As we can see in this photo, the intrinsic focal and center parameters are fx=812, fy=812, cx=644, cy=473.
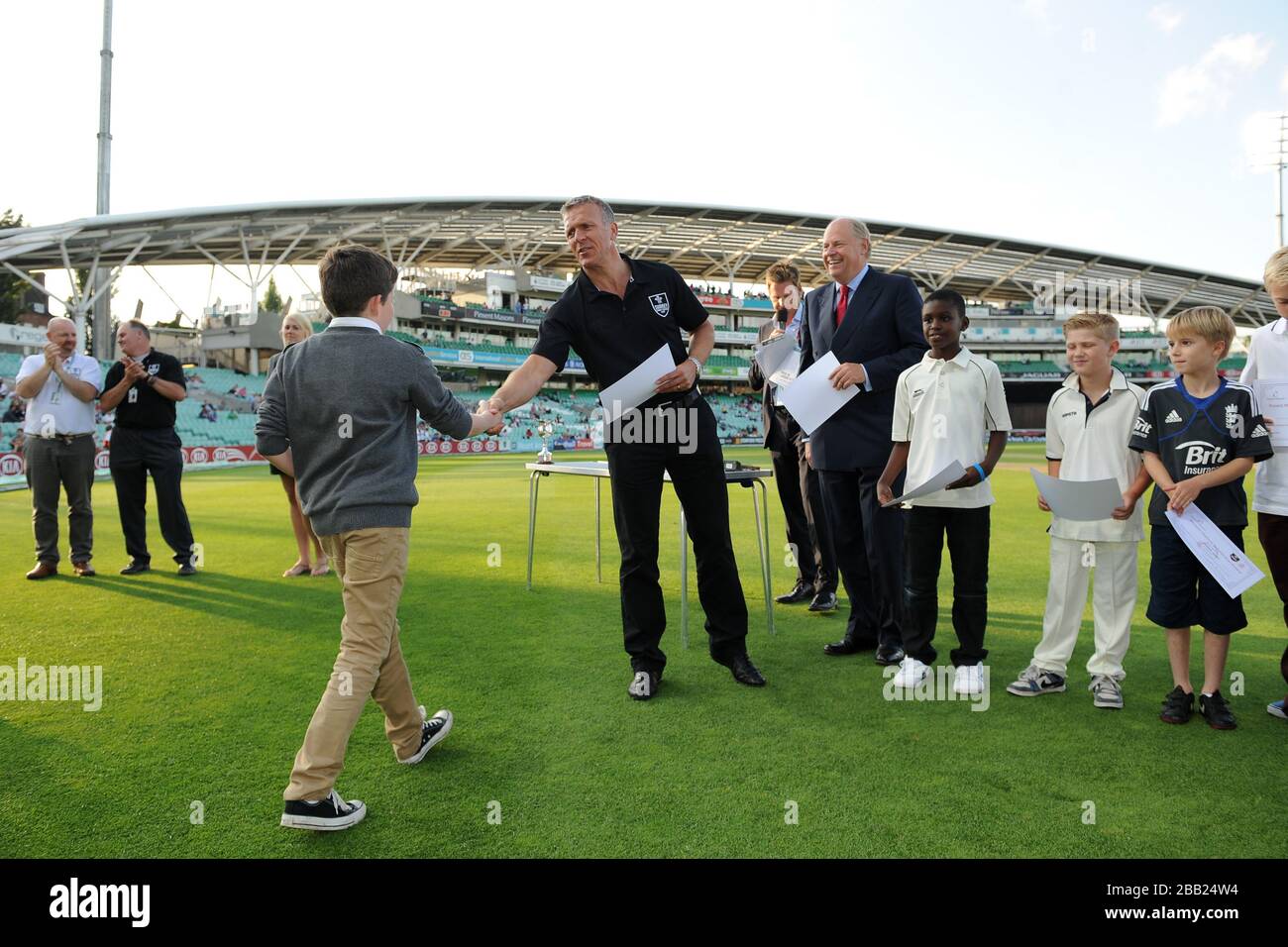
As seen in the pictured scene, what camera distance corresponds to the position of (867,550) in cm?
418

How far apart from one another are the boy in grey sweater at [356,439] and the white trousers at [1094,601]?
271 centimetres

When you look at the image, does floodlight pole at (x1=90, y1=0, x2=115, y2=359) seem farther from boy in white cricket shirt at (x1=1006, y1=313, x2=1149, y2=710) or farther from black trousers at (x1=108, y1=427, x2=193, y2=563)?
boy in white cricket shirt at (x1=1006, y1=313, x2=1149, y2=710)

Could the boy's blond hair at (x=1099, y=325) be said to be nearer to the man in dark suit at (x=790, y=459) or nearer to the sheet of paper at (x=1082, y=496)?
the sheet of paper at (x=1082, y=496)

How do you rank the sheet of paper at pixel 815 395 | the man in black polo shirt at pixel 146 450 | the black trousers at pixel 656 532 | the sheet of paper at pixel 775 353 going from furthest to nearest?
the man in black polo shirt at pixel 146 450
the sheet of paper at pixel 775 353
the sheet of paper at pixel 815 395
the black trousers at pixel 656 532

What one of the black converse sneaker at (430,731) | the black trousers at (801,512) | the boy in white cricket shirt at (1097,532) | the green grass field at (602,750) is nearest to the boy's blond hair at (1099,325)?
the boy in white cricket shirt at (1097,532)

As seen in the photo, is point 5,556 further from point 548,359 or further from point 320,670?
point 548,359

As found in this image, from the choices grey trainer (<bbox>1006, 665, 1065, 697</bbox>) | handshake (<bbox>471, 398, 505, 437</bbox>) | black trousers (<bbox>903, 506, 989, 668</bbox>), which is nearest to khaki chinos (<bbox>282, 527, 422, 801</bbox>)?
handshake (<bbox>471, 398, 505, 437</bbox>)

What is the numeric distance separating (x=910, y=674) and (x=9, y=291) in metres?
59.0

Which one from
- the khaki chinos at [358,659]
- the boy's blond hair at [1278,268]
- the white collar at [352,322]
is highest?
the boy's blond hair at [1278,268]

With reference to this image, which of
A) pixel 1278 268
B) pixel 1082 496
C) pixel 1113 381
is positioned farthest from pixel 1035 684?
pixel 1278 268

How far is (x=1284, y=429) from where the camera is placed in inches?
126

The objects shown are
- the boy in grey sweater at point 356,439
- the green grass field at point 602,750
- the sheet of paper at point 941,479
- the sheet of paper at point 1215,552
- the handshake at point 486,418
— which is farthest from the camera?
the sheet of paper at point 941,479

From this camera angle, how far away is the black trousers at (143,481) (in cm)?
641
